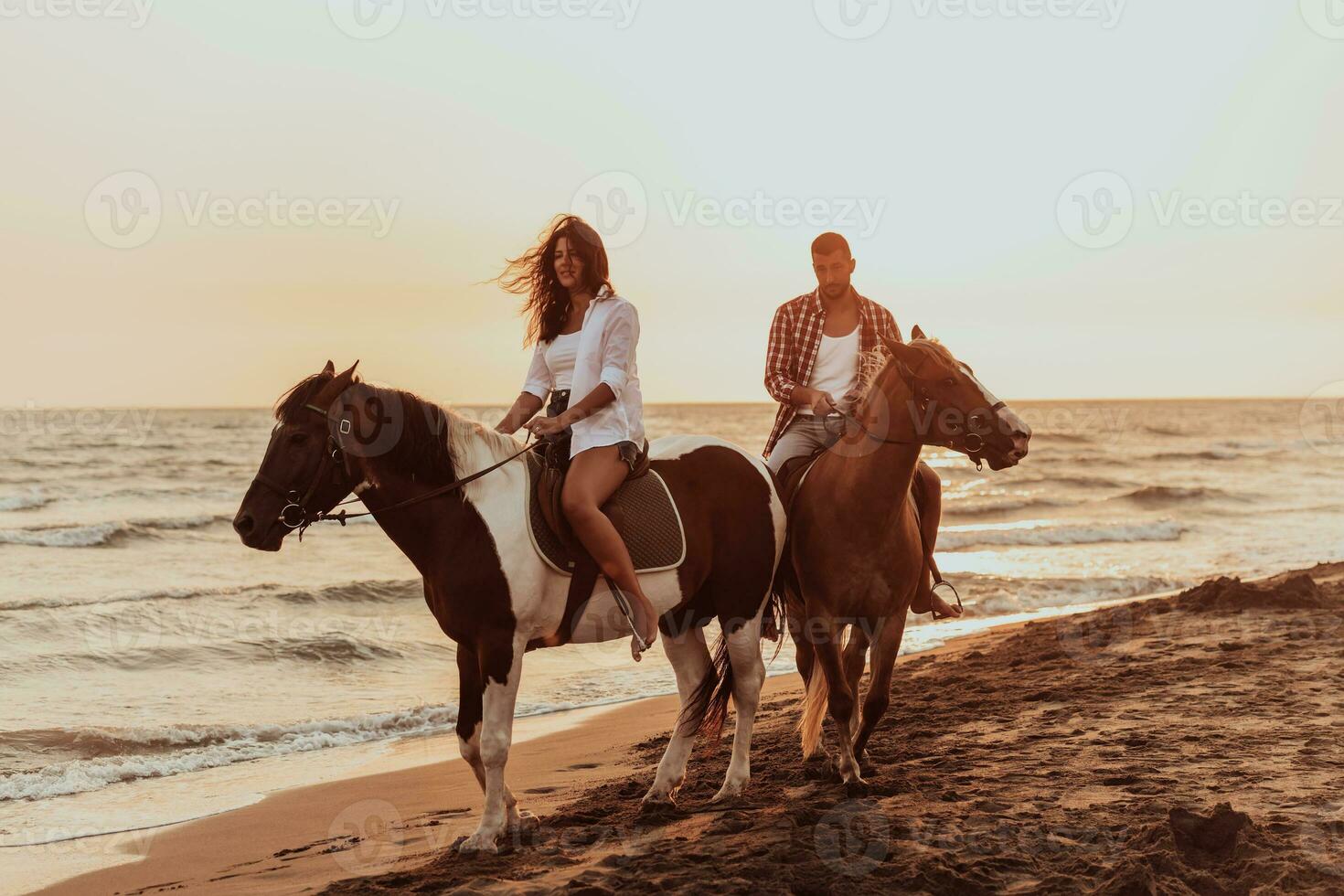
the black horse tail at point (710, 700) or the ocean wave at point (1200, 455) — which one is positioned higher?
the black horse tail at point (710, 700)

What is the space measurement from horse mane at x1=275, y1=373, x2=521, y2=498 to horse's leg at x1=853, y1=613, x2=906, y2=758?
202 cm

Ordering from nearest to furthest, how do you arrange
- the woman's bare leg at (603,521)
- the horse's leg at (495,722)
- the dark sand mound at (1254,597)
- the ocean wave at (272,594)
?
the horse's leg at (495,722)
the woman's bare leg at (603,521)
the dark sand mound at (1254,597)
the ocean wave at (272,594)

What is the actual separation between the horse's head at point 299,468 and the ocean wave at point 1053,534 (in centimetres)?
1715

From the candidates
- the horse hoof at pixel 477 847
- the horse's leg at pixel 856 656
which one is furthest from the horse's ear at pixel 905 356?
the horse hoof at pixel 477 847

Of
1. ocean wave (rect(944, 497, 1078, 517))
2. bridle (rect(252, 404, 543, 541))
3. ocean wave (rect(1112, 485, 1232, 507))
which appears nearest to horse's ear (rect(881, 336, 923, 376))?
bridle (rect(252, 404, 543, 541))

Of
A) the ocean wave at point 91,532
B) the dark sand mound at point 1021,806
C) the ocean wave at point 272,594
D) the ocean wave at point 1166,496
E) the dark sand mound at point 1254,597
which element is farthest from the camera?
the ocean wave at point 1166,496

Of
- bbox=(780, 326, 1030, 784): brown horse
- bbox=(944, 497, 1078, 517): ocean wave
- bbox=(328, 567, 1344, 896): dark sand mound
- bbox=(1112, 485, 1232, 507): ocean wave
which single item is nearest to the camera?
bbox=(328, 567, 1344, 896): dark sand mound

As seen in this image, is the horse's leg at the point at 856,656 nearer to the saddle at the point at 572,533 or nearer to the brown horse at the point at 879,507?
the brown horse at the point at 879,507

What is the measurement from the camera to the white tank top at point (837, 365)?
20.0 ft

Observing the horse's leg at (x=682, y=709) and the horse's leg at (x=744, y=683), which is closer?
the horse's leg at (x=682, y=709)

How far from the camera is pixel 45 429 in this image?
177ft

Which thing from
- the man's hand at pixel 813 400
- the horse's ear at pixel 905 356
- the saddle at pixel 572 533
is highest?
the horse's ear at pixel 905 356

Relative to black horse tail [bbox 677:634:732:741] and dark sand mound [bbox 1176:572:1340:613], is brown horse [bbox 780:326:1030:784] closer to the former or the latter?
black horse tail [bbox 677:634:732:741]

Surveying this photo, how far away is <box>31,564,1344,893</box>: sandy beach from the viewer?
3.94 meters
